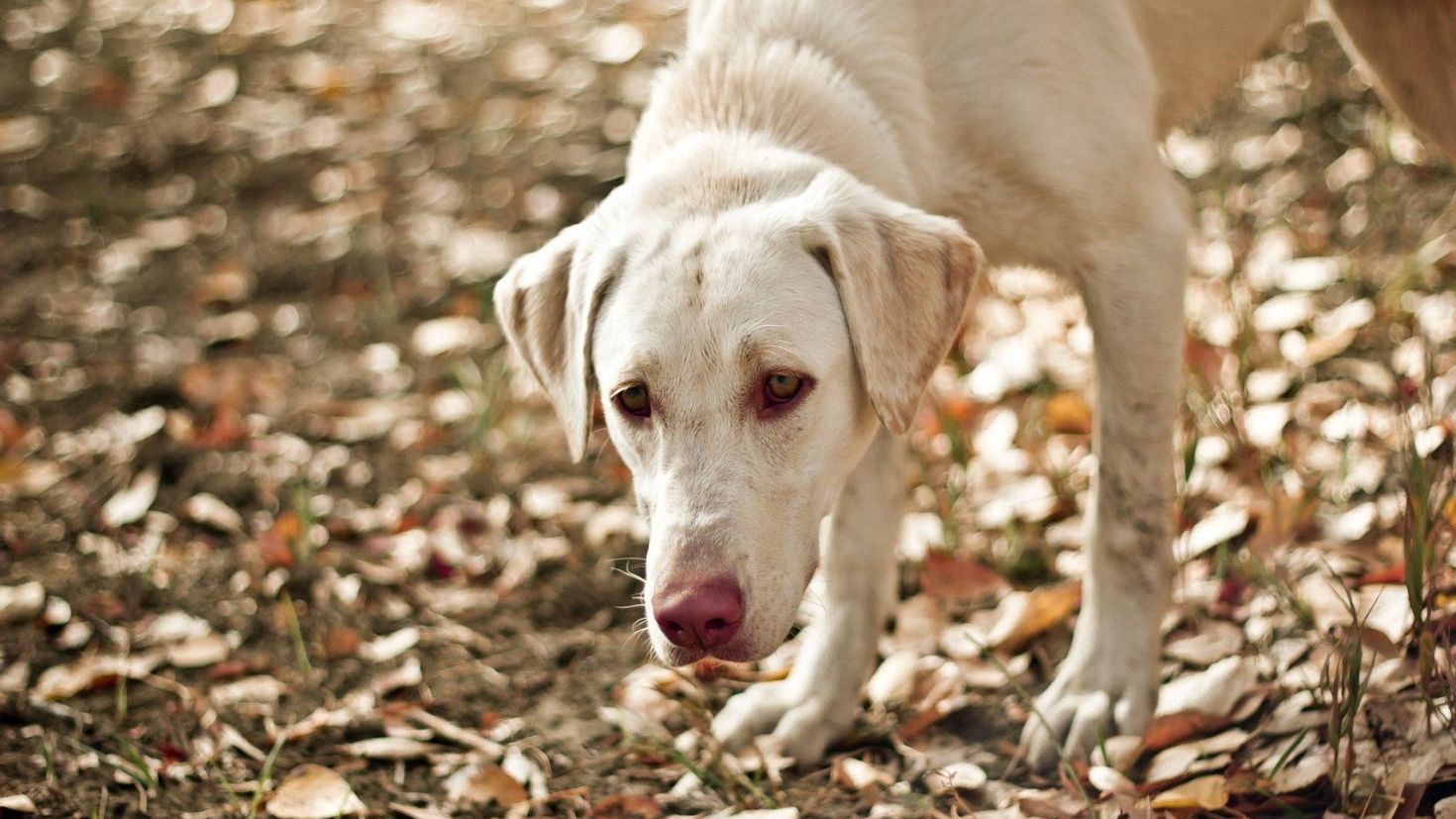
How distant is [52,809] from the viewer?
2979 mm

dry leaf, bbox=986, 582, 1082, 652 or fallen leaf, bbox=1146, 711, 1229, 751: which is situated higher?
fallen leaf, bbox=1146, 711, 1229, 751

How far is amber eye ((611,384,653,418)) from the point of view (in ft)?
8.52

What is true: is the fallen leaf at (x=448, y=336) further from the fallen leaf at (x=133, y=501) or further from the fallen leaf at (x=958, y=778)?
the fallen leaf at (x=958, y=778)

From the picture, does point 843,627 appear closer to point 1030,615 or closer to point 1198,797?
point 1030,615

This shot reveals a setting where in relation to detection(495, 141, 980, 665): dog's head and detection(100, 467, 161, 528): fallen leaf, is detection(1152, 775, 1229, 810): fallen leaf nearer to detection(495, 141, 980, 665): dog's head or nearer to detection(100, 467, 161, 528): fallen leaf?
detection(495, 141, 980, 665): dog's head

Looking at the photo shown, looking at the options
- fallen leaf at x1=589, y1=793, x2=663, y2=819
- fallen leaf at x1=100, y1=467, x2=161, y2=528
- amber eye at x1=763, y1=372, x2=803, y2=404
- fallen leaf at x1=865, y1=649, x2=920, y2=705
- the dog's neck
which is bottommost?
fallen leaf at x1=100, y1=467, x2=161, y2=528

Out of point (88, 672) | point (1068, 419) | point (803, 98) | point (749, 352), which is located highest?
point (803, 98)

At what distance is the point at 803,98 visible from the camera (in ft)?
9.50

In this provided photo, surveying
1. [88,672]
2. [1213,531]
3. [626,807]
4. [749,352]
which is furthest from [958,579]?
[88,672]

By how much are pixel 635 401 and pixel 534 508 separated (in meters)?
1.66

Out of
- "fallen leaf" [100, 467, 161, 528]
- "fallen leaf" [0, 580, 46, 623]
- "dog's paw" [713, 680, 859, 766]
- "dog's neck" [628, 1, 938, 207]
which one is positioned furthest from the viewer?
"fallen leaf" [100, 467, 161, 528]

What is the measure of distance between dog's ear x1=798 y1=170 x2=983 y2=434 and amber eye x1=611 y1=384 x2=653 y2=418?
1.26ft

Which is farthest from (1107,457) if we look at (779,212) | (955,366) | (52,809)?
(52,809)

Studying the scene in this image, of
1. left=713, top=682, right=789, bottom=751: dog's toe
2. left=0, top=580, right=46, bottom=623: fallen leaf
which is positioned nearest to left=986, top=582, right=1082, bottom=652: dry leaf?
left=713, top=682, right=789, bottom=751: dog's toe
